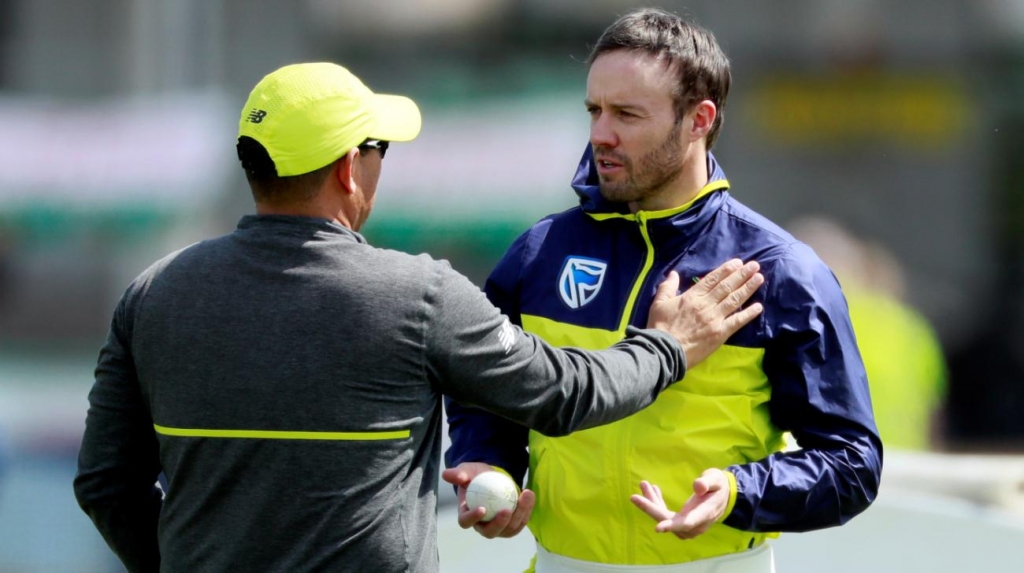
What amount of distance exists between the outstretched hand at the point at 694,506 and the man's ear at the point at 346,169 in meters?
0.78

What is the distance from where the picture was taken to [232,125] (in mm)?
9961

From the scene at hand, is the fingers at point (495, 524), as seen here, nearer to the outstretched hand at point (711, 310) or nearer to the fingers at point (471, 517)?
the fingers at point (471, 517)

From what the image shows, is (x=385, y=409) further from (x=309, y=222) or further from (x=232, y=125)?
(x=232, y=125)

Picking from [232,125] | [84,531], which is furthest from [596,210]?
[232,125]

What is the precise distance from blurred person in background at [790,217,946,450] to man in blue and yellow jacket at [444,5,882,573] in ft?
9.83

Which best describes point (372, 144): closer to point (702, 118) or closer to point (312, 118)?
point (312, 118)

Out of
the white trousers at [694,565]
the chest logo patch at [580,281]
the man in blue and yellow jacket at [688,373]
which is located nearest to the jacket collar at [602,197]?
the man in blue and yellow jacket at [688,373]

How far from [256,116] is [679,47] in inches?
35.0

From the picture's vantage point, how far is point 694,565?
108 inches

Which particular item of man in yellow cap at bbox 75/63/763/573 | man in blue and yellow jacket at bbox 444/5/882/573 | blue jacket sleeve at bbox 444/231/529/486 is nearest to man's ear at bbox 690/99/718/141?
man in blue and yellow jacket at bbox 444/5/882/573

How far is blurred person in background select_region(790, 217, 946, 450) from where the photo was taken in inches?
230

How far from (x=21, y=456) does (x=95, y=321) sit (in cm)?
217

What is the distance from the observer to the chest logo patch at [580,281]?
2.81m

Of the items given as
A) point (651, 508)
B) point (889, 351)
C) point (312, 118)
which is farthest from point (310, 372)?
point (889, 351)
